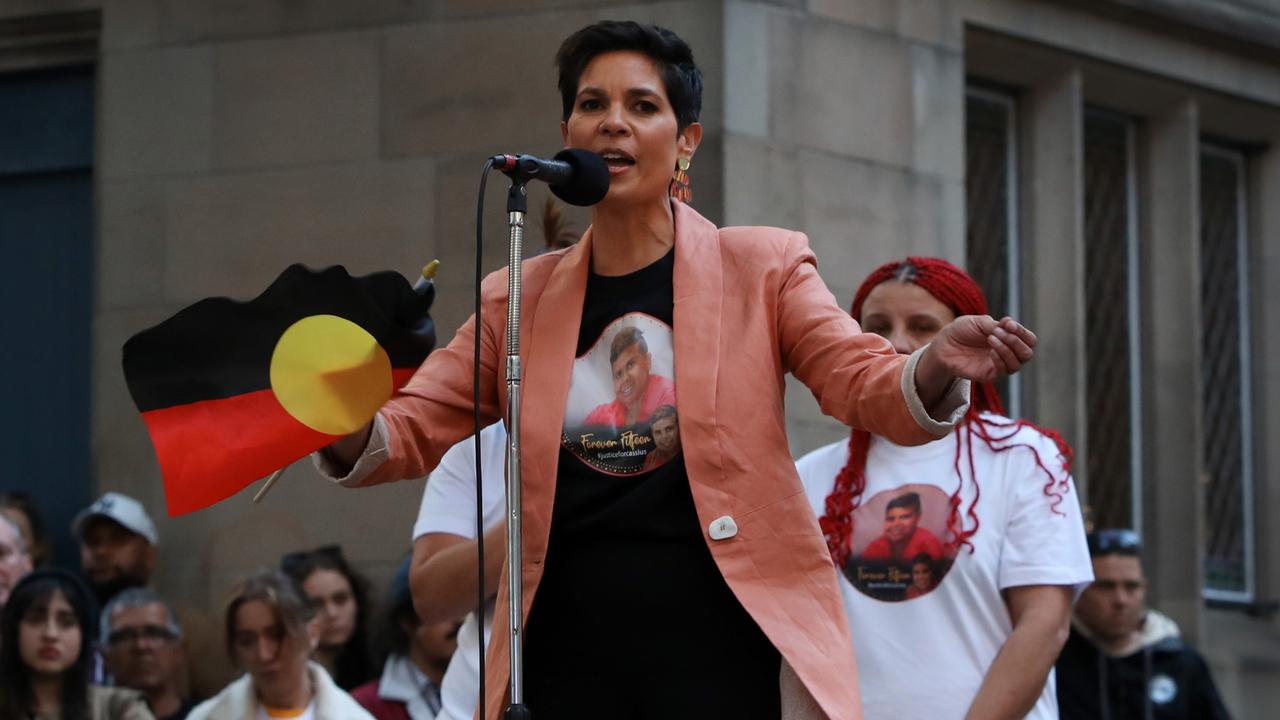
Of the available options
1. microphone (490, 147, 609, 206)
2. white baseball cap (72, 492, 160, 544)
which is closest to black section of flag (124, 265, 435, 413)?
microphone (490, 147, 609, 206)

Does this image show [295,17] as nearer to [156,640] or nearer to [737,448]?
[156,640]

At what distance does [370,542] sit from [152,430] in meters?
4.60

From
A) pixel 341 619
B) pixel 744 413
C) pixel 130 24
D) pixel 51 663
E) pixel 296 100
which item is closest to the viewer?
pixel 744 413

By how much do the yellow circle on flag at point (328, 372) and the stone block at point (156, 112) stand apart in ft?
17.6

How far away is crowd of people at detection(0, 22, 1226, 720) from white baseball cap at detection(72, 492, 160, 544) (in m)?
3.74

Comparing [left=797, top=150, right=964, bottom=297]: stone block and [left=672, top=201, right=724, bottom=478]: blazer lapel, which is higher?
[left=797, top=150, right=964, bottom=297]: stone block

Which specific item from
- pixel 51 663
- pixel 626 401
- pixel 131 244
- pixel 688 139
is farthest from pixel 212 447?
pixel 131 244

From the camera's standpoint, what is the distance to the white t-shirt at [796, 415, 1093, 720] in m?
4.82

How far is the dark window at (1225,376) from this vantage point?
10914 mm

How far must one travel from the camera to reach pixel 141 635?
7.83 meters

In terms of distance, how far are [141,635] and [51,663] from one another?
81cm

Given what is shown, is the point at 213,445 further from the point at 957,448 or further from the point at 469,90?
the point at 469,90

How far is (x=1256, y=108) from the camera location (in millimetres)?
10758

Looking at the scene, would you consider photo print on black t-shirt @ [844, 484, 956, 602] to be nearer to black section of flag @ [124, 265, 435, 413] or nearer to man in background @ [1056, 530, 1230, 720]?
black section of flag @ [124, 265, 435, 413]
